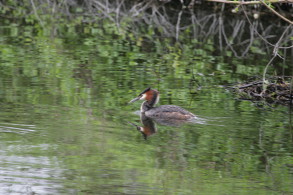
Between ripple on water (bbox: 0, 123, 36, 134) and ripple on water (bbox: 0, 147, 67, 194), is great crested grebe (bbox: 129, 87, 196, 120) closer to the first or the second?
ripple on water (bbox: 0, 123, 36, 134)

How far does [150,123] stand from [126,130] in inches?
33.3

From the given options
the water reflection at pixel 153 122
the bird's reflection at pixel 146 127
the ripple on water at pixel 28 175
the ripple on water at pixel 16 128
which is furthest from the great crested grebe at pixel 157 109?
the ripple on water at pixel 28 175

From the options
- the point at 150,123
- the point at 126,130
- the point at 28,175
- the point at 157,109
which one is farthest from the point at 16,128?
the point at 157,109

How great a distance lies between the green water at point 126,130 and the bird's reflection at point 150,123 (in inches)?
4.2

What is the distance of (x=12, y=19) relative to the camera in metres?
19.2

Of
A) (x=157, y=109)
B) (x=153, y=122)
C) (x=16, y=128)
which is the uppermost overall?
(x=16, y=128)

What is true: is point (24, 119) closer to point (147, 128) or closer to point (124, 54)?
point (147, 128)

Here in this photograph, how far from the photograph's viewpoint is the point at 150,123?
9984 mm

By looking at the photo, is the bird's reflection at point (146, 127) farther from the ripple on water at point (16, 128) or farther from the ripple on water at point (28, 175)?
the ripple on water at point (28, 175)

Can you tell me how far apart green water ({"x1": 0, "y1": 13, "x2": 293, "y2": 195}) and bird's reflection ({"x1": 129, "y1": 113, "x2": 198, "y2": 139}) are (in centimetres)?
11

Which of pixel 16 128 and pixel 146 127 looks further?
pixel 146 127

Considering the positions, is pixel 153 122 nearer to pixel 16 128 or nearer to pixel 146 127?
pixel 146 127

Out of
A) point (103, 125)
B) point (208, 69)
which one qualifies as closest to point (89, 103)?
point (103, 125)

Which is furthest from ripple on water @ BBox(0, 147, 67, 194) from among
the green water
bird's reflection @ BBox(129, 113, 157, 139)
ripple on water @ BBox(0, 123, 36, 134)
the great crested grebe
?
the great crested grebe
